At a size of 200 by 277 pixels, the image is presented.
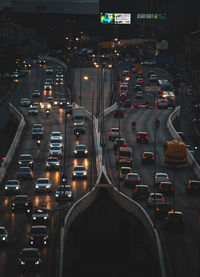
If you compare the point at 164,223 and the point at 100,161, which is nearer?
the point at 164,223

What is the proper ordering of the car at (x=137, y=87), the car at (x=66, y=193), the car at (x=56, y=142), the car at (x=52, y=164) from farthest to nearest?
the car at (x=137, y=87)
the car at (x=56, y=142)
the car at (x=52, y=164)
the car at (x=66, y=193)

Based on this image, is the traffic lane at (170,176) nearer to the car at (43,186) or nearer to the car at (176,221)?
the car at (176,221)

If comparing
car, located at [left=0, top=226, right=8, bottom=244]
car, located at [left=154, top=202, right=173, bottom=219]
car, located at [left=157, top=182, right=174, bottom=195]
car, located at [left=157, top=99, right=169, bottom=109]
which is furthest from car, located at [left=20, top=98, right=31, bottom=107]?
car, located at [left=0, top=226, right=8, bottom=244]

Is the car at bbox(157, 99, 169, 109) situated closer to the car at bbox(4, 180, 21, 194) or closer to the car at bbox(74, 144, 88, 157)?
the car at bbox(74, 144, 88, 157)

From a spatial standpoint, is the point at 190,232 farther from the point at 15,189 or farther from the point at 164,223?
the point at 15,189

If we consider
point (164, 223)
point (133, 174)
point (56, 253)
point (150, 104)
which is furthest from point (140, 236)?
point (150, 104)

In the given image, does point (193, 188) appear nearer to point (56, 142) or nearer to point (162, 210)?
point (162, 210)

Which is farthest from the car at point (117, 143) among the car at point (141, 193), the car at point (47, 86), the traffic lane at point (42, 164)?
the car at point (47, 86)
